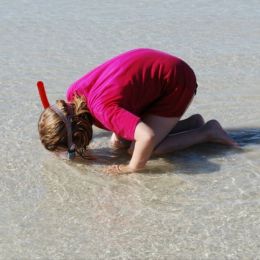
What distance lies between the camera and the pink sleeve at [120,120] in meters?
3.07

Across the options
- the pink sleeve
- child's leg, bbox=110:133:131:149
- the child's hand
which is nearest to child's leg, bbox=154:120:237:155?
child's leg, bbox=110:133:131:149

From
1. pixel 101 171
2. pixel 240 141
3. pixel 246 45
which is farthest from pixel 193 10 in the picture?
pixel 101 171

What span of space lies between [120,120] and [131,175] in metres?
0.30

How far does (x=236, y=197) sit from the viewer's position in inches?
117

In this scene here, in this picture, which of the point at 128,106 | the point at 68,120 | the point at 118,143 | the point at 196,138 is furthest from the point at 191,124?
the point at 68,120

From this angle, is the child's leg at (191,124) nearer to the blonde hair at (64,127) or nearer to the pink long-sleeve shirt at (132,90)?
the pink long-sleeve shirt at (132,90)

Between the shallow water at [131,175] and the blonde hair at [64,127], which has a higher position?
the blonde hair at [64,127]

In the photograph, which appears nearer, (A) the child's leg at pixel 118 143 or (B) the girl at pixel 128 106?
(B) the girl at pixel 128 106

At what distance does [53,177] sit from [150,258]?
895mm

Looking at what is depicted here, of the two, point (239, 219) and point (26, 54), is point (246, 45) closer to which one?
point (26, 54)

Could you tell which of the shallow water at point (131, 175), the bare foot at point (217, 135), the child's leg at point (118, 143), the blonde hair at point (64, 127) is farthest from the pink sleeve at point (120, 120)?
the bare foot at point (217, 135)

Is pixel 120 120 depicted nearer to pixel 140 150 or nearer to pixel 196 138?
pixel 140 150

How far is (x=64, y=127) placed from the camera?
3.15 metres

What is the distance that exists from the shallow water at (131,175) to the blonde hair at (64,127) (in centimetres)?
16
